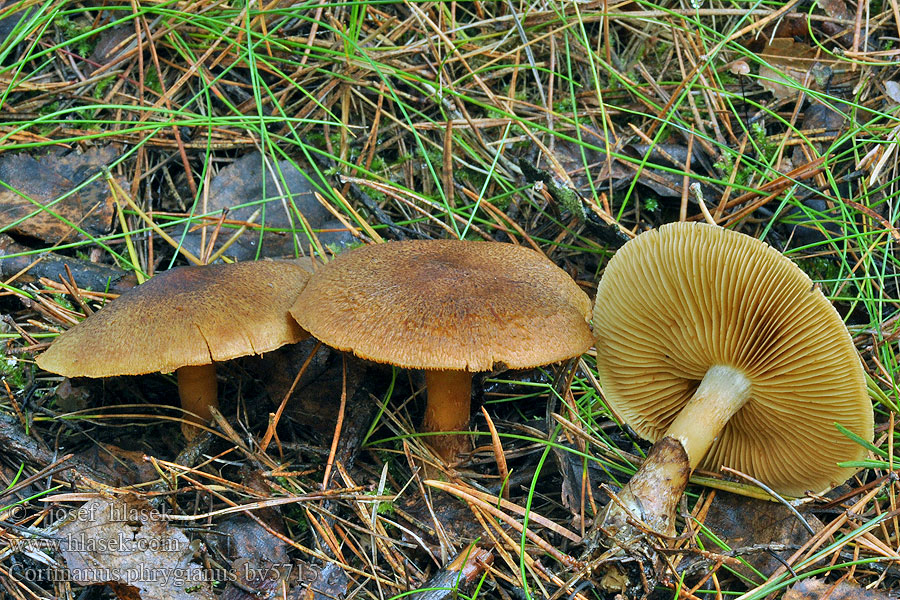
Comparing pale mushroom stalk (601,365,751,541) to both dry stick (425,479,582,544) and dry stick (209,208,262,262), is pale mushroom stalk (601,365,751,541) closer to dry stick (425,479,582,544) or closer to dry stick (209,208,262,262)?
dry stick (425,479,582,544)

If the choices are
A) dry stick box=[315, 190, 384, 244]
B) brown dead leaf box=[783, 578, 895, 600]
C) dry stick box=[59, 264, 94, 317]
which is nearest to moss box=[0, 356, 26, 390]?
dry stick box=[59, 264, 94, 317]

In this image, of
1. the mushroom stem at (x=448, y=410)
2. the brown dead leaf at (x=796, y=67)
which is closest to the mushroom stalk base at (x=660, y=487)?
the mushroom stem at (x=448, y=410)

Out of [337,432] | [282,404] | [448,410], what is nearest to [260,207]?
[282,404]

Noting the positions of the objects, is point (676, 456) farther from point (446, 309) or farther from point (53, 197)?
point (53, 197)

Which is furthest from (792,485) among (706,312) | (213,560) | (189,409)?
(189,409)

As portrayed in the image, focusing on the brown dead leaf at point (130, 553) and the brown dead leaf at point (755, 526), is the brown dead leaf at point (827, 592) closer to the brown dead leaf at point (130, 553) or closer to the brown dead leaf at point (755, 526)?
the brown dead leaf at point (755, 526)

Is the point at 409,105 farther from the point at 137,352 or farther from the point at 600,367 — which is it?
the point at 137,352
